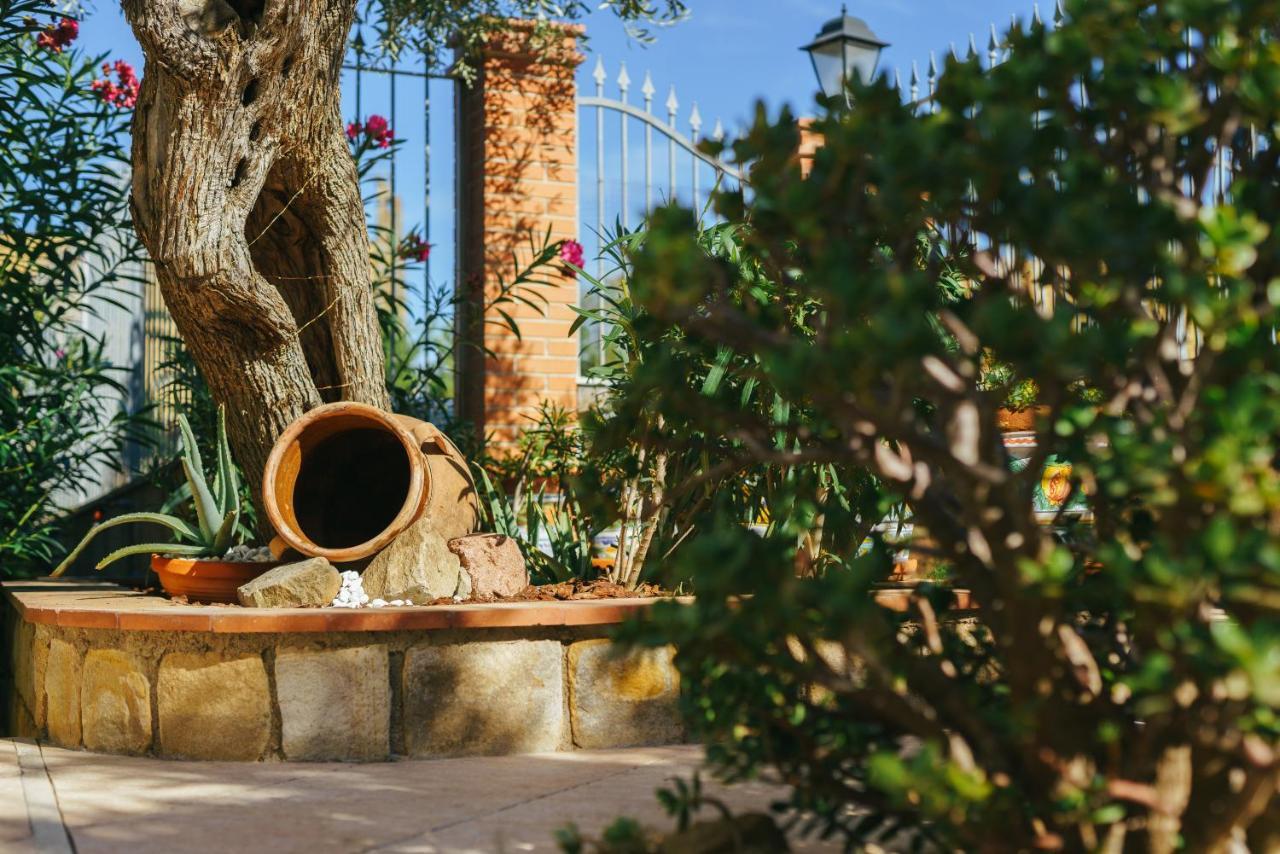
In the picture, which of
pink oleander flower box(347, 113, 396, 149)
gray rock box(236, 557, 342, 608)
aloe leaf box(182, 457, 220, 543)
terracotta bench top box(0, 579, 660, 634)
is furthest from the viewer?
pink oleander flower box(347, 113, 396, 149)

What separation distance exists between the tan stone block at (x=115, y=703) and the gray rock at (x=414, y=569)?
76 cm

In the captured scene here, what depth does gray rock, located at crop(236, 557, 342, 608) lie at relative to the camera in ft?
13.0

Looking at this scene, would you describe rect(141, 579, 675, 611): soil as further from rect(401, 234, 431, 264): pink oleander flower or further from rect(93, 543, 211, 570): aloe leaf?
rect(401, 234, 431, 264): pink oleander flower

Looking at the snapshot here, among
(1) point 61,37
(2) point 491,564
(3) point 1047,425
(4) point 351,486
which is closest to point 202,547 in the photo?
(4) point 351,486

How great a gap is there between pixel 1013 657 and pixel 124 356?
7359 mm

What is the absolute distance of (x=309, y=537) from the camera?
4.61m

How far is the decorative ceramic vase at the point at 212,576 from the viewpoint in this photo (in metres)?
4.30

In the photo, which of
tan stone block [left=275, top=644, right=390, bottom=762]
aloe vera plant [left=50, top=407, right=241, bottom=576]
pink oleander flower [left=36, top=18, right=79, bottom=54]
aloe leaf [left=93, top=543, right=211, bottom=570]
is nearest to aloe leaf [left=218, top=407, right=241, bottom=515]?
aloe vera plant [left=50, top=407, right=241, bottom=576]

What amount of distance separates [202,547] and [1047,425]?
3.48 metres

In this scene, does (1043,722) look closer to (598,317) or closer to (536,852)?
(536,852)

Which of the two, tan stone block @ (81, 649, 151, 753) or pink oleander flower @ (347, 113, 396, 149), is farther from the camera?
pink oleander flower @ (347, 113, 396, 149)

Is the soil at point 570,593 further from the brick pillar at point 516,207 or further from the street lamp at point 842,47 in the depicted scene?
the street lamp at point 842,47

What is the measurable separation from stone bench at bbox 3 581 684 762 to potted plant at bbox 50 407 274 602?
389 mm

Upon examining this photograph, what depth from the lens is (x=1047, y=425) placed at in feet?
6.44
